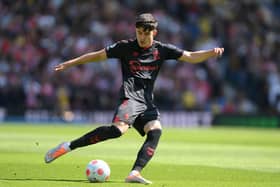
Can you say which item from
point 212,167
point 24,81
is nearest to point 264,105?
point 24,81

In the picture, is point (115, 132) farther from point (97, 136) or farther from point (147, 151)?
point (147, 151)

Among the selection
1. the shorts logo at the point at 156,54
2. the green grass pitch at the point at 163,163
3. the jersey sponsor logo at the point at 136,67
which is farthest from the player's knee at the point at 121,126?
the shorts logo at the point at 156,54

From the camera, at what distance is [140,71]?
11133mm

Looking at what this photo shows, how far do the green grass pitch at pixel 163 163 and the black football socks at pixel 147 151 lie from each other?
0.30 m

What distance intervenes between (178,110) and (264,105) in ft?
10.6

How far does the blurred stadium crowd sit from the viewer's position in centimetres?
3081

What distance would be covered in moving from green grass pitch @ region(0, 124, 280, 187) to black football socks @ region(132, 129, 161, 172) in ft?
0.97

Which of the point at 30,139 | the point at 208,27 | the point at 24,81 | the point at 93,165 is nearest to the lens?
the point at 93,165

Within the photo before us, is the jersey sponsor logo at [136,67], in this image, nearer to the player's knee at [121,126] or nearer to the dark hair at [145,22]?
the dark hair at [145,22]

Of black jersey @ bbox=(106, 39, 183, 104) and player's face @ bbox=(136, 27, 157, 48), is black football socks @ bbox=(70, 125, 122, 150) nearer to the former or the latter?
black jersey @ bbox=(106, 39, 183, 104)

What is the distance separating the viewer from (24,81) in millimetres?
30609

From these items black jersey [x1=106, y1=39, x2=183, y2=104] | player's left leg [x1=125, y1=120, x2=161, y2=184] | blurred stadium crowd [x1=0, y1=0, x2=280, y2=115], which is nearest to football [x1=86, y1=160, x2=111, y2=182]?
player's left leg [x1=125, y1=120, x2=161, y2=184]

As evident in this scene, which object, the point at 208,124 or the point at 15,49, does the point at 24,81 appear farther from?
the point at 208,124

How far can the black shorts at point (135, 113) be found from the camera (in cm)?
1077
